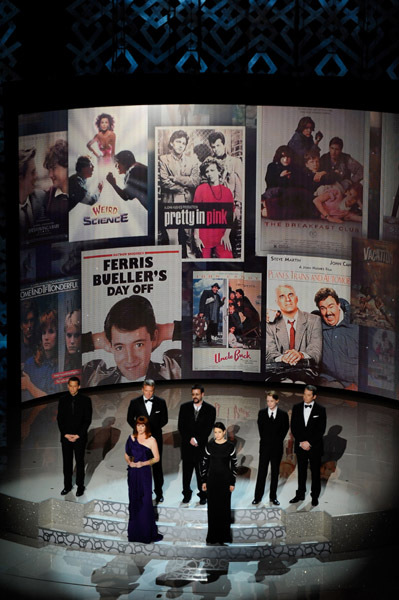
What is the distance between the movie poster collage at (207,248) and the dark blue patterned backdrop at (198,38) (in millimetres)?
594

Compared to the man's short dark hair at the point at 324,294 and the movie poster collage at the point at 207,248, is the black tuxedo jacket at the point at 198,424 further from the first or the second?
the man's short dark hair at the point at 324,294

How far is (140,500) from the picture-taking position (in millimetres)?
10984

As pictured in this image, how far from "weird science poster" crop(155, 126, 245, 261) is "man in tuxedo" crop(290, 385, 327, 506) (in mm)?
4536

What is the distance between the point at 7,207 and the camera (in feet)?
47.4

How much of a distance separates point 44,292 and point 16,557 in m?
4.69

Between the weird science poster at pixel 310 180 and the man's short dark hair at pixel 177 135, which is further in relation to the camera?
the man's short dark hair at pixel 177 135

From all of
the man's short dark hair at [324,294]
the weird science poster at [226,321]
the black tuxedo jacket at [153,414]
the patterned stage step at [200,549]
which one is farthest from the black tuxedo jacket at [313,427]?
the weird science poster at [226,321]

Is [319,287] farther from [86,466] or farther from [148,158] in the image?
[86,466]

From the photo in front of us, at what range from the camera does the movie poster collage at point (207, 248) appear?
48.7ft

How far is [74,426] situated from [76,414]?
0.13m

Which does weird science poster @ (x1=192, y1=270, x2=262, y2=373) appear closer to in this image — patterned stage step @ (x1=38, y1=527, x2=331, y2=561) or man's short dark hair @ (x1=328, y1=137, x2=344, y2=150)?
man's short dark hair @ (x1=328, y1=137, x2=344, y2=150)

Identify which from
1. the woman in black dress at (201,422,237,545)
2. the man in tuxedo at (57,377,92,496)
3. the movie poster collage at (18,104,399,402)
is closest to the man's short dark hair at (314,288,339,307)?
the movie poster collage at (18,104,399,402)

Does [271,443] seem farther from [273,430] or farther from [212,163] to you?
[212,163]

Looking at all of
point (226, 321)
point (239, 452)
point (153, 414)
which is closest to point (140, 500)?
point (153, 414)
